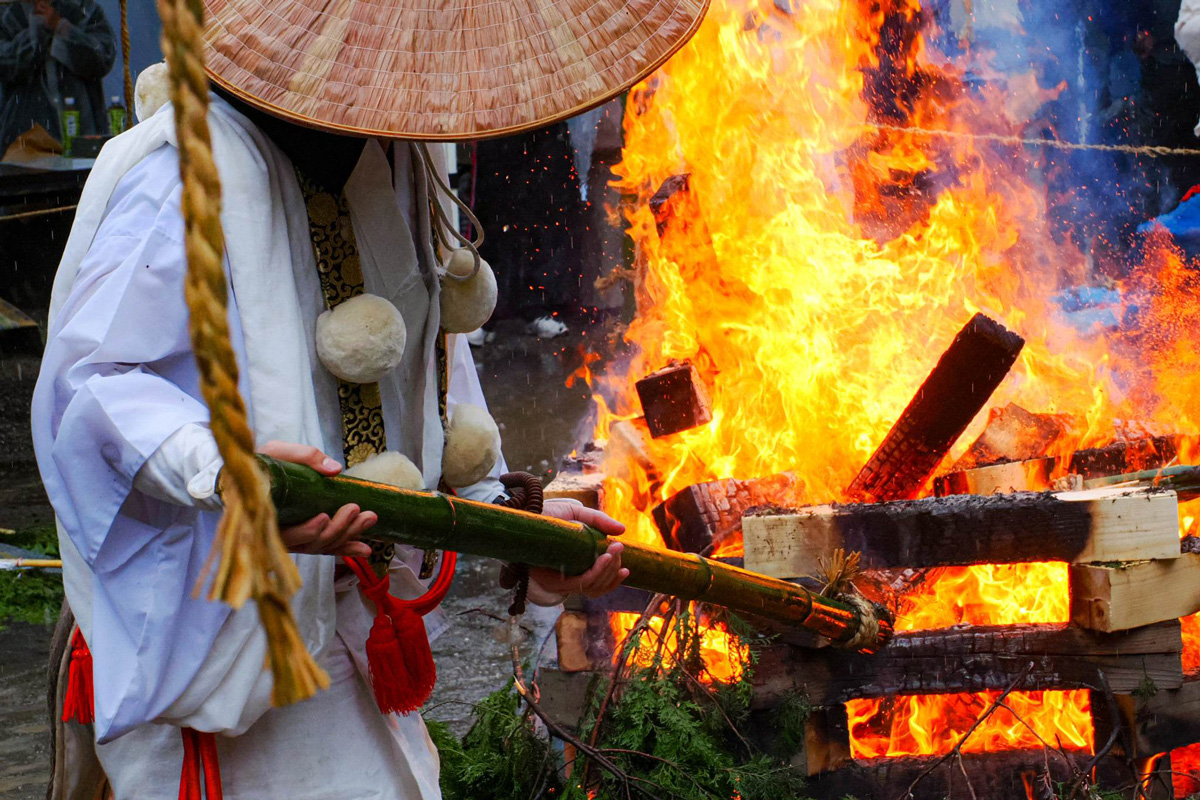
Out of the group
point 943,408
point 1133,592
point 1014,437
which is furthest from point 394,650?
point 1014,437

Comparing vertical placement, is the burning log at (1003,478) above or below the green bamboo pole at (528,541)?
below

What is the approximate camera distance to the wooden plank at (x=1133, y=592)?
3396 mm

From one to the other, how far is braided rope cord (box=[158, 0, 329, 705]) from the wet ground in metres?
2.78

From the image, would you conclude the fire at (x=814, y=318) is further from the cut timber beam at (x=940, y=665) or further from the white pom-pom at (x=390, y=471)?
the white pom-pom at (x=390, y=471)

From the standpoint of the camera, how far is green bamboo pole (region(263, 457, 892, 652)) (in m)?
1.72

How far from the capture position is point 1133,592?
11.2 ft

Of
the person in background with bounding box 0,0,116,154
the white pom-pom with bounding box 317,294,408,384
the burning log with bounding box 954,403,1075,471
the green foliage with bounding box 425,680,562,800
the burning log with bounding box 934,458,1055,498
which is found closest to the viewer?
the white pom-pom with bounding box 317,294,408,384

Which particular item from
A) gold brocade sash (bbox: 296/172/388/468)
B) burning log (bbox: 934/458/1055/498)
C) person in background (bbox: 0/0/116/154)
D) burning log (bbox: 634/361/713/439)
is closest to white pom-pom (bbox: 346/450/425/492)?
gold brocade sash (bbox: 296/172/388/468)

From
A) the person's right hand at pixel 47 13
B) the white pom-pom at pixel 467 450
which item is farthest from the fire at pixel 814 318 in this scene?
the person's right hand at pixel 47 13

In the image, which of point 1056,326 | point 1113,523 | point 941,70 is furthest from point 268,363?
point 941,70

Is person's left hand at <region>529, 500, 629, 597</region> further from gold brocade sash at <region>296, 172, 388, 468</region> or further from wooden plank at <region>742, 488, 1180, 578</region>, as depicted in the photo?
wooden plank at <region>742, 488, 1180, 578</region>

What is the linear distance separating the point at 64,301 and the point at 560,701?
2.36m

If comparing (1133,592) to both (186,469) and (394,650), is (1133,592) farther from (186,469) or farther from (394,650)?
(186,469)

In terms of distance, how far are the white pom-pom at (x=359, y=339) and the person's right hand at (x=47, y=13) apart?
32.6ft
